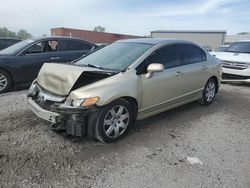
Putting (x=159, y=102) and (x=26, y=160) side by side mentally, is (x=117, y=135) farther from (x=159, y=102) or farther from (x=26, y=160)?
(x=26, y=160)

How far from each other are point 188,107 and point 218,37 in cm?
3384

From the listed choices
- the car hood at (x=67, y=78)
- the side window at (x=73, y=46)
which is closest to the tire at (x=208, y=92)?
the car hood at (x=67, y=78)

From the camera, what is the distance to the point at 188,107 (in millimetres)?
5559

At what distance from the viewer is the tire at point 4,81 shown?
626 cm

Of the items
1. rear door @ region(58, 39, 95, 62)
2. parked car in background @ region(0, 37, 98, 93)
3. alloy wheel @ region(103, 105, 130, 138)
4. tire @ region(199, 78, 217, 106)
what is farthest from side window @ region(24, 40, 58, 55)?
tire @ region(199, 78, 217, 106)

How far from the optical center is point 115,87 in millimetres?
3498

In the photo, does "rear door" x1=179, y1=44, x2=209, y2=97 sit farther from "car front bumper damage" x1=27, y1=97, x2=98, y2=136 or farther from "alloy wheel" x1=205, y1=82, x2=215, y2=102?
"car front bumper damage" x1=27, y1=97, x2=98, y2=136

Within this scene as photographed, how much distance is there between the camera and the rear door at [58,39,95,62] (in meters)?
7.22

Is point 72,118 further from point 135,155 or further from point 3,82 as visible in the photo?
point 3,82

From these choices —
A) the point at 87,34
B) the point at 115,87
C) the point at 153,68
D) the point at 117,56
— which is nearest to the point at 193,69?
the point at 153,68

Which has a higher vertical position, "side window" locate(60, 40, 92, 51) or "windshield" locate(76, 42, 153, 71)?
"side window" locate(60, 40, 92, 51)

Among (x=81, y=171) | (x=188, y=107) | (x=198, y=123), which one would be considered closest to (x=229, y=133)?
(x=198, y=123)

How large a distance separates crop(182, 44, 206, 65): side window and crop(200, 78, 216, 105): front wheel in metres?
0.62

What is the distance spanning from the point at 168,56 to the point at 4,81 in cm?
431
